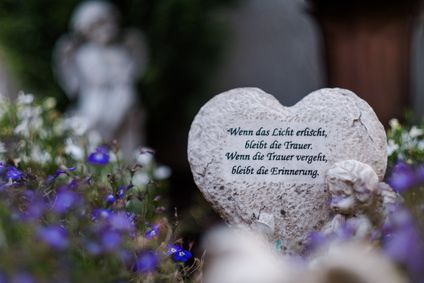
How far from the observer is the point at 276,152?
3.04 metres

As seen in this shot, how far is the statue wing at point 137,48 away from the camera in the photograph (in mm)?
6828

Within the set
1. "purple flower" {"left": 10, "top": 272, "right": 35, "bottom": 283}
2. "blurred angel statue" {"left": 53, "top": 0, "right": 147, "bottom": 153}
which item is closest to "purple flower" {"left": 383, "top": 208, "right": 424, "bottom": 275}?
"purple flower" {"left": 10, "top": 272, "right": 35, "bottom": 283}

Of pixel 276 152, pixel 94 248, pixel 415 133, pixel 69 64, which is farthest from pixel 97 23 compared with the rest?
pixel 94 248

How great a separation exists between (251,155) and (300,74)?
495cm

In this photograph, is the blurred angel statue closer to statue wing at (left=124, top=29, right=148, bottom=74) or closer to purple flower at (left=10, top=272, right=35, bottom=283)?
statue wing at (left=124, top=29, right=148, bottom=74)

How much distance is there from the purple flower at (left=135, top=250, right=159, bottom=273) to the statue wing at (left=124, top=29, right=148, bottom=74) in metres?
4.69

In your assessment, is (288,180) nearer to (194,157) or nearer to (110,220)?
(194,157)

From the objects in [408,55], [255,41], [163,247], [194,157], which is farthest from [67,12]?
[163,247]

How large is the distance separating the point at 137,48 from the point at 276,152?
406 cm

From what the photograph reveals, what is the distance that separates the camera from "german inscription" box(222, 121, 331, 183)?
298 cm

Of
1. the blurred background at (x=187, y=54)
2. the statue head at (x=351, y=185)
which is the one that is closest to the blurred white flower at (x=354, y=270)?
the statue head at (x=351, y=185)

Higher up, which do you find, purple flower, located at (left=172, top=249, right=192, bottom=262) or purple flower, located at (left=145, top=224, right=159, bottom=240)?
purple flower, located at (left=145, top=224, right=159, bottom=240)

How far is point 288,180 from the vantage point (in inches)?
117

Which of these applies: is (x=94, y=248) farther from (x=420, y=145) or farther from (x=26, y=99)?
(x=26, y=99)
